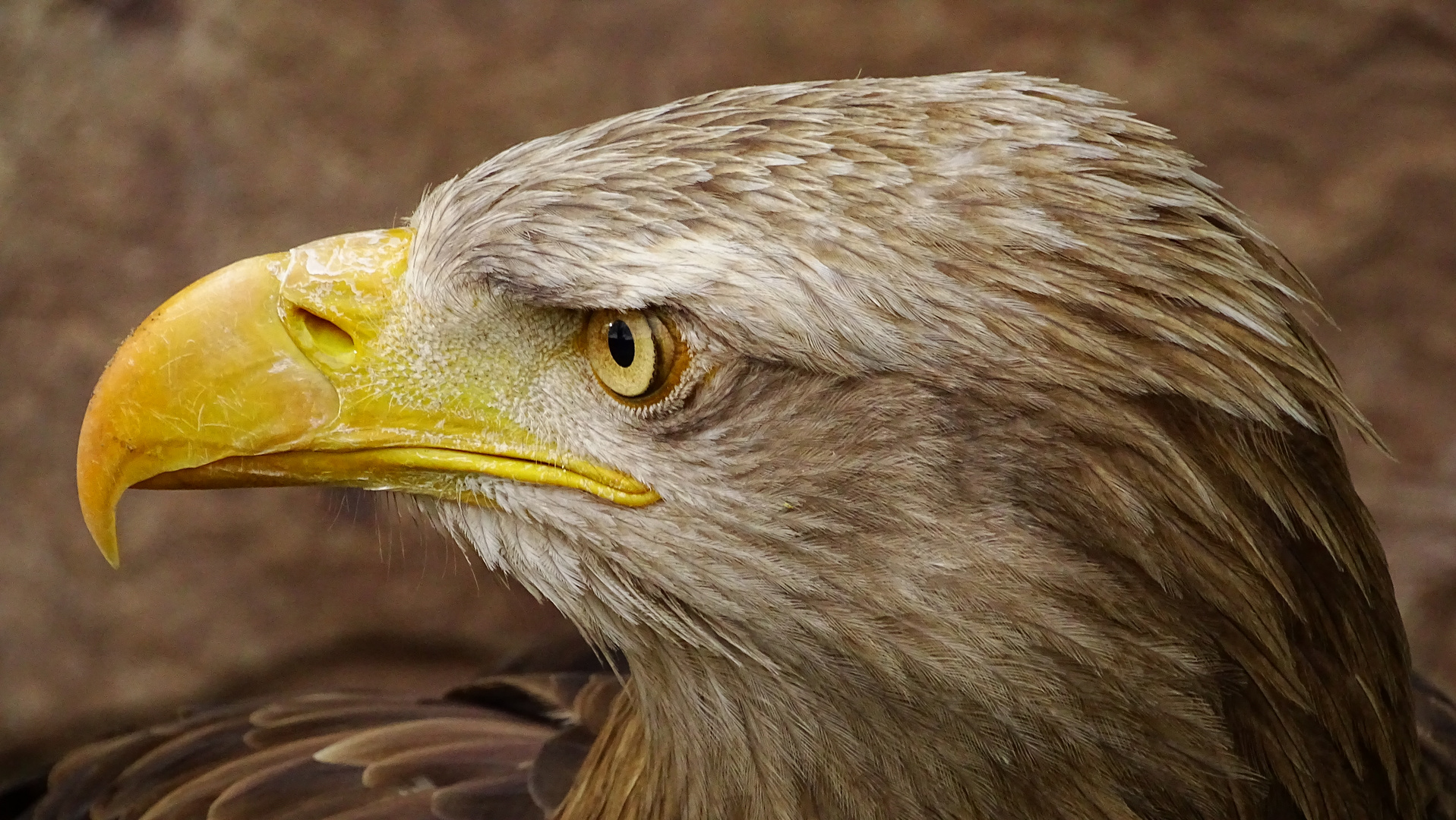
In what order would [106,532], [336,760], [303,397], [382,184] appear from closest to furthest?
[303,397], [106,532], [336,760], [382,184]

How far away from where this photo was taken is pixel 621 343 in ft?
4.20

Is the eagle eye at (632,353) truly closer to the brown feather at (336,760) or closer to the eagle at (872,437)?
the eagle at (872,437)

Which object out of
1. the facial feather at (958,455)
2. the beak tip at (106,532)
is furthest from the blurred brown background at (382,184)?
the facial feather at (958,455)

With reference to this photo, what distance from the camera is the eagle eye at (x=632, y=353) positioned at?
4.11 feet

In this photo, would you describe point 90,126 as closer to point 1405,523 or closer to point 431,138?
point 431,138

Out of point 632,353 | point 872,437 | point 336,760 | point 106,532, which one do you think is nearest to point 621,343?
point 632,353

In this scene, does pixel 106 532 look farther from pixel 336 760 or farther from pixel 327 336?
pixel 336 760

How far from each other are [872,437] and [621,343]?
28 centimetres

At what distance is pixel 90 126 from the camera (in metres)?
2.77

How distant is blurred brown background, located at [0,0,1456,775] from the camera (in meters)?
2.75

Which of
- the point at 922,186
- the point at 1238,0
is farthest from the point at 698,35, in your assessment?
the point at 922,186

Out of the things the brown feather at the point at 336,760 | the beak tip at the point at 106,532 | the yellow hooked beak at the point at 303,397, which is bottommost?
the brown feather at the point at 336,760

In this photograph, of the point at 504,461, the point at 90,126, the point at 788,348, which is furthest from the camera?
the point at 90,126

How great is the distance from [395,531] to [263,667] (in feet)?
1.47
